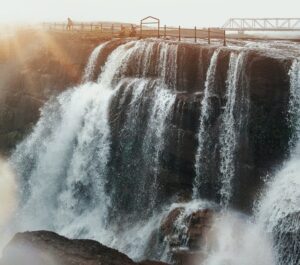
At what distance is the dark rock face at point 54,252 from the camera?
16.7 m

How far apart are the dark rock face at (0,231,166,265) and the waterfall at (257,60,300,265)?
5.22 metres

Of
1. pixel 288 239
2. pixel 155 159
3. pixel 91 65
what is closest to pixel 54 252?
pixel 155 159

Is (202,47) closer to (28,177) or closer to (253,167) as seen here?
(253,167)

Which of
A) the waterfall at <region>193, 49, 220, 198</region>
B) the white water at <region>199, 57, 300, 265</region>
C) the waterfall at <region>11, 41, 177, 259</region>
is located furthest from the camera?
the waterfall at <region>11, 41, 177, 259</region>

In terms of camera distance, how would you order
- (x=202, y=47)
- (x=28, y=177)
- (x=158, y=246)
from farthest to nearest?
(x=28, y=177)
(x=202, y=47)
(x=158, y=246)

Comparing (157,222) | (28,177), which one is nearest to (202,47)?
Answer: (157,222)

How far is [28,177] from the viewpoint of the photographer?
2867 centimetres

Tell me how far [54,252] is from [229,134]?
8.78 metres

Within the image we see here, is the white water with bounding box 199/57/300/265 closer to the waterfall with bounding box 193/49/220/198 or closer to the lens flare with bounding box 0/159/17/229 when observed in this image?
the waterfall with bounding box 193/49/220/198

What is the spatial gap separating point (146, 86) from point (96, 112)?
325 centimetres

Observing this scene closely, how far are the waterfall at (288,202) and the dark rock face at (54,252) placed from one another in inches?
206

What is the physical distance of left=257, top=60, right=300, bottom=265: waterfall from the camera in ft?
56.9

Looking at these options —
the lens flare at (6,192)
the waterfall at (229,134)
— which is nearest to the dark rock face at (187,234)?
the waterfall at (229,134)

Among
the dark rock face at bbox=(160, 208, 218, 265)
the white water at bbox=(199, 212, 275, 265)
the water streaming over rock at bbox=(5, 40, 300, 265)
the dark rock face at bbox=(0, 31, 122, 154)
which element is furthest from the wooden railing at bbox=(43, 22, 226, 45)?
the white water at bbox=(199, 212, 275, 265)
